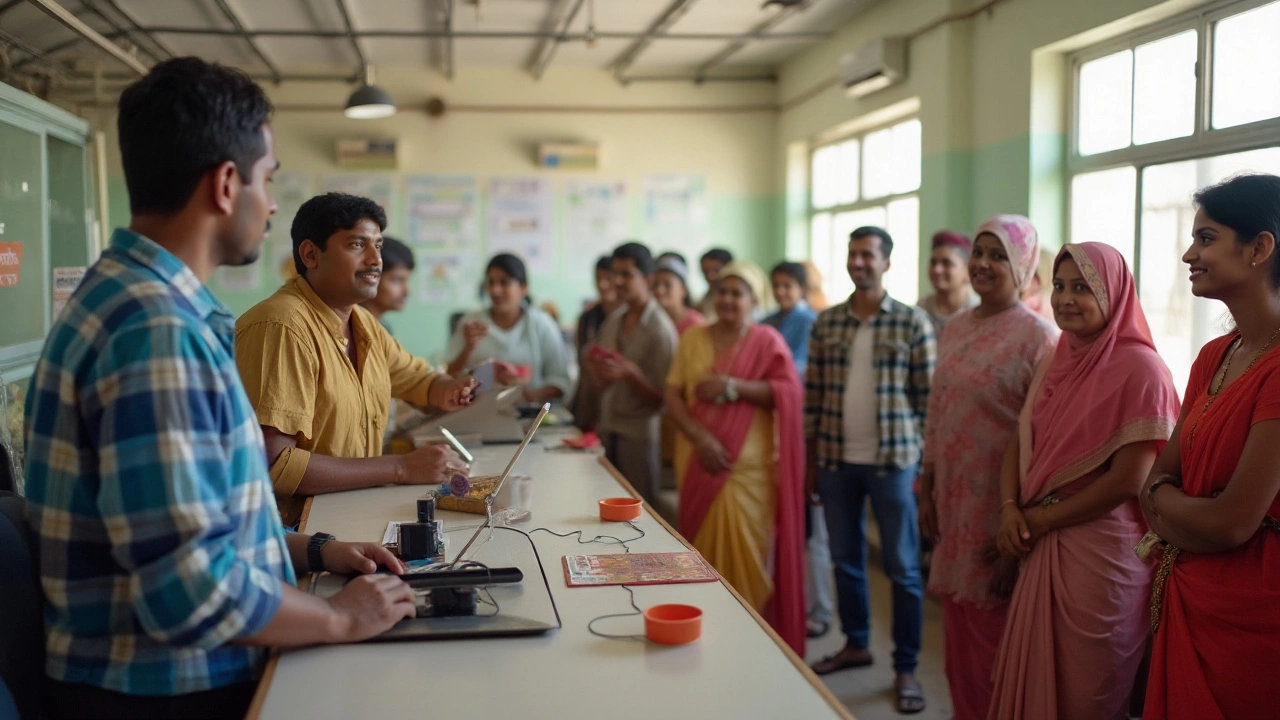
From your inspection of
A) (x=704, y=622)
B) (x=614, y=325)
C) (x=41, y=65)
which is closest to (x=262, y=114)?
(x=704, y=622)

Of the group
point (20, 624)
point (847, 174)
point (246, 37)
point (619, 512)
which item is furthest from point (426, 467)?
point (847, 174)

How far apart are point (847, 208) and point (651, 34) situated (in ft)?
6.25

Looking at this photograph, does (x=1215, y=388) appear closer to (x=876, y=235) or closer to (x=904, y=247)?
(x=876, y=235)

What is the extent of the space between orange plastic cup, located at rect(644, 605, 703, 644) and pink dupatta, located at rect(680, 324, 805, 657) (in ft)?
6.45

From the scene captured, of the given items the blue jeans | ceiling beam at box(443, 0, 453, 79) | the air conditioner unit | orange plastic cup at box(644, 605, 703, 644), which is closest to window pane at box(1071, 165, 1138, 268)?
the air conditioner unit

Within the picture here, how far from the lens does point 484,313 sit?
14.5ft

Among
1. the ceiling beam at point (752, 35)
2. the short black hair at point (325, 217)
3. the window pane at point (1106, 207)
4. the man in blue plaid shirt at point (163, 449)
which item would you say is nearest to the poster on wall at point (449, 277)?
the ceiling beam at point (752, 35)

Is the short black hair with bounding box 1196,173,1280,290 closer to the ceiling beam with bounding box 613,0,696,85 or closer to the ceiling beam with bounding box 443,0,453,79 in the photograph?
the ceiling beam with bounding box 613,0,696,85

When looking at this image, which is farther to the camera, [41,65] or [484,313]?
[41,65]

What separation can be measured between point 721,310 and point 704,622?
83.3 inches

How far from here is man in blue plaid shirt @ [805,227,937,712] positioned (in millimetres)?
3285

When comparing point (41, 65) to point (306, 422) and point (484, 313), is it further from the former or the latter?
point (306, 422)

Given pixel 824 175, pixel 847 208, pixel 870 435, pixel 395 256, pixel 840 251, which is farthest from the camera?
pixel 824 175

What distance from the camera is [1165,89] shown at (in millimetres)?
3822
